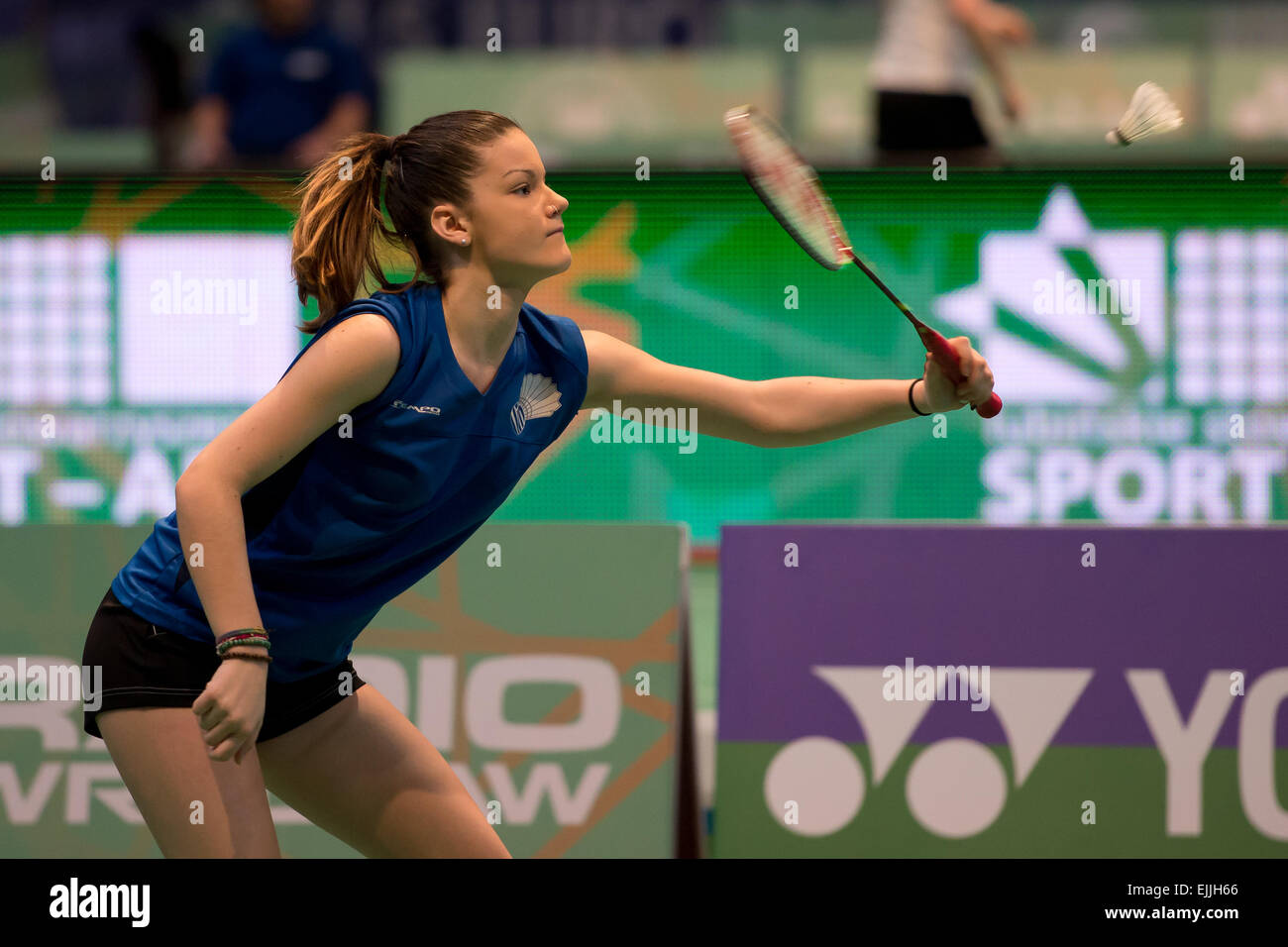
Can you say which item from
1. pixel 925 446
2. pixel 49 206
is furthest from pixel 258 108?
pixel 925 446

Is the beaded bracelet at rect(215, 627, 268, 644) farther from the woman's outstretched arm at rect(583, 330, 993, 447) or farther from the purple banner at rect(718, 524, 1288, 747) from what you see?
the purple banner at rect(718, 524, 1288, 747)

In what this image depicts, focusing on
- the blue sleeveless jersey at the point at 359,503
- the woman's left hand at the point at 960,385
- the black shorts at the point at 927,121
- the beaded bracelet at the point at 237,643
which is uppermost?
the black shorts at the point at 927,121

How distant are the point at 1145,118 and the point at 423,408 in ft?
5.09

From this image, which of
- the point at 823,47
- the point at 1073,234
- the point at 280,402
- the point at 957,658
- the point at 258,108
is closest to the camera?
the point at 280,402

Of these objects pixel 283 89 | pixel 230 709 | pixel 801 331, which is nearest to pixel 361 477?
pixel 230 709

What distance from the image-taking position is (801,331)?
5.64 meters

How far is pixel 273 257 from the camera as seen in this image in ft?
18.4

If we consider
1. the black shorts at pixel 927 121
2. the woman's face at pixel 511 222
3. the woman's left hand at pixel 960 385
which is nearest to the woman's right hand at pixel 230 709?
the woman's face at pixel 511 222

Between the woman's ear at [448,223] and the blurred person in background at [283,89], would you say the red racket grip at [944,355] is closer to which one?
the woman's ear at [448,223]

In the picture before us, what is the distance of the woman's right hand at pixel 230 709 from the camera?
2.28 meters

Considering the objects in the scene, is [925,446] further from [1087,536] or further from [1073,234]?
[1087,536]

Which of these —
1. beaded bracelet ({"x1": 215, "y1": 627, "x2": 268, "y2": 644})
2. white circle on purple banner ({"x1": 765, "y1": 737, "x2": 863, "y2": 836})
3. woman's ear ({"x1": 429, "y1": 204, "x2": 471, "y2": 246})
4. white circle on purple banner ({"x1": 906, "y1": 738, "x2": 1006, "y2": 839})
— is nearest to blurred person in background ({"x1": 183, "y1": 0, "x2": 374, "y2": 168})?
white circle on purple banner ({"x1": 765, "y1": 737, "x2": 863, "y2": 836})

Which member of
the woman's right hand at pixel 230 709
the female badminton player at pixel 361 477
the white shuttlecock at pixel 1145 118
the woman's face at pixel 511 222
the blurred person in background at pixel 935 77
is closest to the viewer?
the woman's right hand at pixel 230 709

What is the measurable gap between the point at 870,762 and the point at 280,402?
2.10 m
